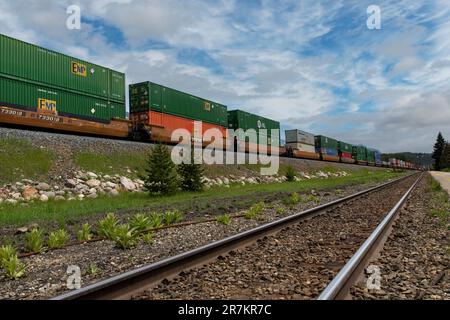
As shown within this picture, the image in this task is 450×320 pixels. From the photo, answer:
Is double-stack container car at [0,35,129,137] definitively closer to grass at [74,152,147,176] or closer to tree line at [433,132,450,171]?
grass at [74,152,147,176]

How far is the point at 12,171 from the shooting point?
16922 mm

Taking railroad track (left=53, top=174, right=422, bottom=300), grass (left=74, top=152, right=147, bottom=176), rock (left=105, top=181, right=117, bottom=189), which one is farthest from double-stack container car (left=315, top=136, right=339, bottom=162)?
railroad track (left=53, top=174, right=422, bottom=300)

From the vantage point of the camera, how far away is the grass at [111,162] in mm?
20531

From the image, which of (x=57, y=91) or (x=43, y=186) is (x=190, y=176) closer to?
(x=43, y=186)

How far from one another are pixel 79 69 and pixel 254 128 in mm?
22120

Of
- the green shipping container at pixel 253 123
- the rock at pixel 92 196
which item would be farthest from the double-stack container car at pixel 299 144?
the rock at pixel 92 196

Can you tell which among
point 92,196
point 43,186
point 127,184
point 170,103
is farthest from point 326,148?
point 43,186

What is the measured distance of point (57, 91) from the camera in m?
20.3

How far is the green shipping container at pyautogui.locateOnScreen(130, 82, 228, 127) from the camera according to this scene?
26.4 meters

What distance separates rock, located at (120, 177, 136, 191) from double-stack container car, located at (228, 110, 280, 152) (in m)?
17.3

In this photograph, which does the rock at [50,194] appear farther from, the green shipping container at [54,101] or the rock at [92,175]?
the green shipping container at [54,101]
